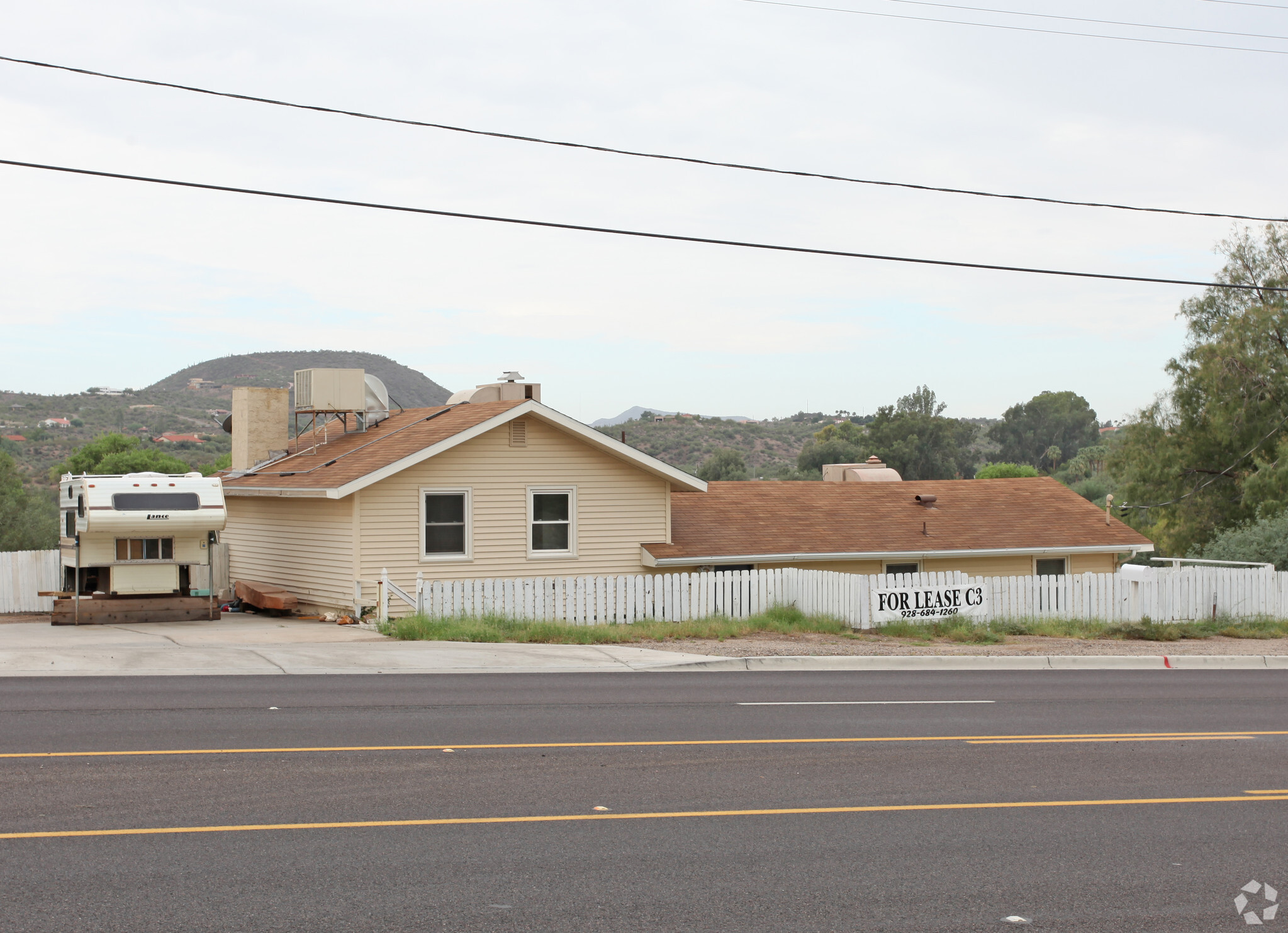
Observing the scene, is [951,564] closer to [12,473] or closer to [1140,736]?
[1140,736]

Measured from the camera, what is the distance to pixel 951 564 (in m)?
29.1

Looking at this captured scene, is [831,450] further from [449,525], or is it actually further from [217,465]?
[449,525]

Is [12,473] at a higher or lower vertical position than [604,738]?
higher

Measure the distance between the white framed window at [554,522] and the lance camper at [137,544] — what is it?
245 inches

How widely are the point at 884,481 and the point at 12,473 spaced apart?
38.2 m

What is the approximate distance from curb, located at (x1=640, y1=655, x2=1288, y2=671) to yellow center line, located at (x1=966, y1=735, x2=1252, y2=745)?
261 inches

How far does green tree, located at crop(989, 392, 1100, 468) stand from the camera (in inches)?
5079

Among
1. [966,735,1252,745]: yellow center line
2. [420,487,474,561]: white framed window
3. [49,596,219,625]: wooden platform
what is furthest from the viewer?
[420,487,474,561]: white framed window

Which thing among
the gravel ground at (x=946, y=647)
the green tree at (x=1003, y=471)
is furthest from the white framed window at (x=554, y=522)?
the green tree at (x=1003, y=471)

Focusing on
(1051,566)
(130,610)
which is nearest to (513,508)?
(130,610)

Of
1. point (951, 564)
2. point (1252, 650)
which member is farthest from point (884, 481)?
point (1252, 650)

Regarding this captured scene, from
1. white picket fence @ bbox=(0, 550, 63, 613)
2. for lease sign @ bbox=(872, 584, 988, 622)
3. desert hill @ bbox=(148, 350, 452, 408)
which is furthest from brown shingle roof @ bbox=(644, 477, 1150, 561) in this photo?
desert hill @ bbox=(148, 350, 452, 408)

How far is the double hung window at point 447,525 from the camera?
23922 mm

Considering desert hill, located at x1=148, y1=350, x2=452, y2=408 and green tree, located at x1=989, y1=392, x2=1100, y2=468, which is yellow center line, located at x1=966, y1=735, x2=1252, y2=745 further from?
green tree, located at x1=989, y1=392, x2=1100, y2=468
